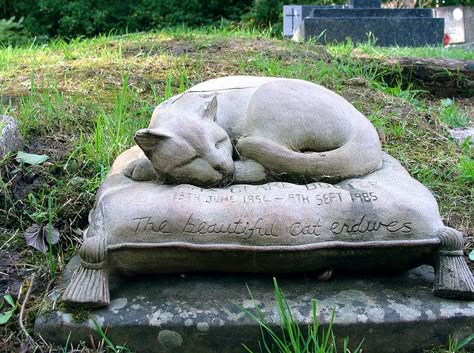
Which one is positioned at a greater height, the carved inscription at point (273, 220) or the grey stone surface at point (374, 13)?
the grey stone surface at point (374, 13)

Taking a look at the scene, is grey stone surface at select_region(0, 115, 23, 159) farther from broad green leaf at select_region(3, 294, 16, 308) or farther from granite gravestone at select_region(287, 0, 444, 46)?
granite gravestone at select_region(287, 0, 444, 46)

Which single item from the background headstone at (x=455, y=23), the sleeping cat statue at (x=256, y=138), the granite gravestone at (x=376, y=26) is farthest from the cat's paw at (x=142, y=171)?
the background headstone at (x=455, y=23)

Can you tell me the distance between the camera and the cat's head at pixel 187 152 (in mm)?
1953

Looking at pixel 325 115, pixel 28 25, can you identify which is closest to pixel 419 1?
pixel 28 25

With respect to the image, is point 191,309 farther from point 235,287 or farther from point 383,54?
point 383,54

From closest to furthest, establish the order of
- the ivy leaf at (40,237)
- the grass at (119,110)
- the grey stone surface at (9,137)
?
the ivy leaf at (40,237) → the grass at (119,110) → the grey stone surface at (9,137)

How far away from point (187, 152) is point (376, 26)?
595cm

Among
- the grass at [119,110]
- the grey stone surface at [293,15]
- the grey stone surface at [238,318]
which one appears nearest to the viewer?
the grey stone surface at [238,318]

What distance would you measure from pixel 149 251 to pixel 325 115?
0.80 metres

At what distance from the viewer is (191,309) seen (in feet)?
6.04

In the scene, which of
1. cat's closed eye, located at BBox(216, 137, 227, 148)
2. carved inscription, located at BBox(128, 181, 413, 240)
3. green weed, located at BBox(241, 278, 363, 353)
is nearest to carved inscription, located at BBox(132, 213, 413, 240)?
carved inscription, located at BBox(128, 181, 413, 240)

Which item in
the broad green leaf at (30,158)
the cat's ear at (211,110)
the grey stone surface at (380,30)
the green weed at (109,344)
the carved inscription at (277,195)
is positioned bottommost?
the green weed at (109,344)

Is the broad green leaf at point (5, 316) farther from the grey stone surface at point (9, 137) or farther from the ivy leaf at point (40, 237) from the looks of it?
the grey stone surface at point (9, 137)

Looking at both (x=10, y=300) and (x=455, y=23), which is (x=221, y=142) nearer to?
(x=10, y=300)
